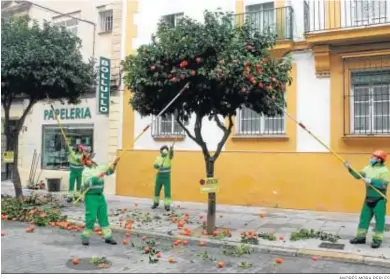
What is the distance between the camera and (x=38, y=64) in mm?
11039

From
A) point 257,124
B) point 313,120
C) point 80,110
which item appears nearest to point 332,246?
point 313,120

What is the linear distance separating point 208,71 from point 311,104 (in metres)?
4.64

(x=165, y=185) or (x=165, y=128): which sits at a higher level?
(x=165, y=128)

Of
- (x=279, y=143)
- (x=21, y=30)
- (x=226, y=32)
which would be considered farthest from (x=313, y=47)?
(x=21, y=30)

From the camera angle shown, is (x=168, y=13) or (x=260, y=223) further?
(x=168, y=13)

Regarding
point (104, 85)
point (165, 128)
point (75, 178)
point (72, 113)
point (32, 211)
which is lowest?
point (32, 211)

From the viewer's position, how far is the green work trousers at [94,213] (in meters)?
7.64

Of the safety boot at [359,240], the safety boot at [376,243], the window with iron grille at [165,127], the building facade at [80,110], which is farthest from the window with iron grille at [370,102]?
the building facade at [80,110]

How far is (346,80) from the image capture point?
1119 cm

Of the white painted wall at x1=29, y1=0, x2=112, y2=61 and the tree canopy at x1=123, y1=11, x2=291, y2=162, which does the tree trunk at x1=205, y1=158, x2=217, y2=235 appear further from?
the white painted wall at x1=29, y1=0, x2=112, y2=61

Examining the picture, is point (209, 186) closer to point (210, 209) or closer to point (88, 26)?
point (210, 209)

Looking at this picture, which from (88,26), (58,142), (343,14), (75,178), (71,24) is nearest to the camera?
(343,14)

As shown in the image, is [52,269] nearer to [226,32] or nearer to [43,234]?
[43,234]

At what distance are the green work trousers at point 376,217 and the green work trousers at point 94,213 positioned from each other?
4.30m
